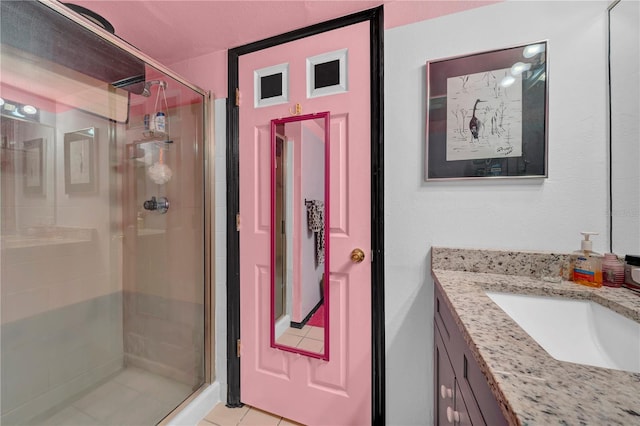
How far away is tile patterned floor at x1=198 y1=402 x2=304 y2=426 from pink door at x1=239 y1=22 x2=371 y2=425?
0.11 feet

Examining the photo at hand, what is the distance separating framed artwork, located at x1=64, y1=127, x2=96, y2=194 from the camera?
3.95ft

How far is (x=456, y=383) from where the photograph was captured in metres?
0.73

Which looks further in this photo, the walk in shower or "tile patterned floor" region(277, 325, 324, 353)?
"tile patterned floor" region(277, 325, 324, 353)

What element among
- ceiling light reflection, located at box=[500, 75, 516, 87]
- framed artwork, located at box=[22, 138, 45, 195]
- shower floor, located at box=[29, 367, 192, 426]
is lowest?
shower floor, located at box=[29, 367, 192, 426]

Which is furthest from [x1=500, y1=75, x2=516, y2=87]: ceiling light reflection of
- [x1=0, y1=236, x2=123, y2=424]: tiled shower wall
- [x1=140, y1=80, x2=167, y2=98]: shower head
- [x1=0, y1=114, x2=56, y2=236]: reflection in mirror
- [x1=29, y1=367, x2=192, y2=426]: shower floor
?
[x1=29, y1=367, x2=192, y2=426]: shower floor

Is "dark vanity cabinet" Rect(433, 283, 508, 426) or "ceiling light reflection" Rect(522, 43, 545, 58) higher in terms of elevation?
"ceiling light reflection" Rect(522, 43, 545, 58)

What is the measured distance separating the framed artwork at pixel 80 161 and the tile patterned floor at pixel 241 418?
1.41 metres

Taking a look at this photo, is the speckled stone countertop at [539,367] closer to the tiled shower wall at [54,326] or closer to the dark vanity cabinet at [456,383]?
the dark vanity cabinet at [456,383]

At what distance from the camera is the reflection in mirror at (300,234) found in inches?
49.2

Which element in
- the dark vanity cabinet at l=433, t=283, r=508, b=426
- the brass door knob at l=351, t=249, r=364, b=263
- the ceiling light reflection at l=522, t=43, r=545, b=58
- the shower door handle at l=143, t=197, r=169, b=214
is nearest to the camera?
the dark vanity cabinet at l=433, t=283, r=508, b=426

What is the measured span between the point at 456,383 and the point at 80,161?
74.7 inches

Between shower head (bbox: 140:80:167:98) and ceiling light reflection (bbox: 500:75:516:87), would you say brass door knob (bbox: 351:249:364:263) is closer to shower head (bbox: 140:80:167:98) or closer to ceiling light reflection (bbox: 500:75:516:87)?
ceiling light reflection (bbox: 500:75:516:87)

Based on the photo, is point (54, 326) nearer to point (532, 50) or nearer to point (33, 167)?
point (33, 167)

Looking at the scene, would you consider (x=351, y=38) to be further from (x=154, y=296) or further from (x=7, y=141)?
(x=154, y=296)
